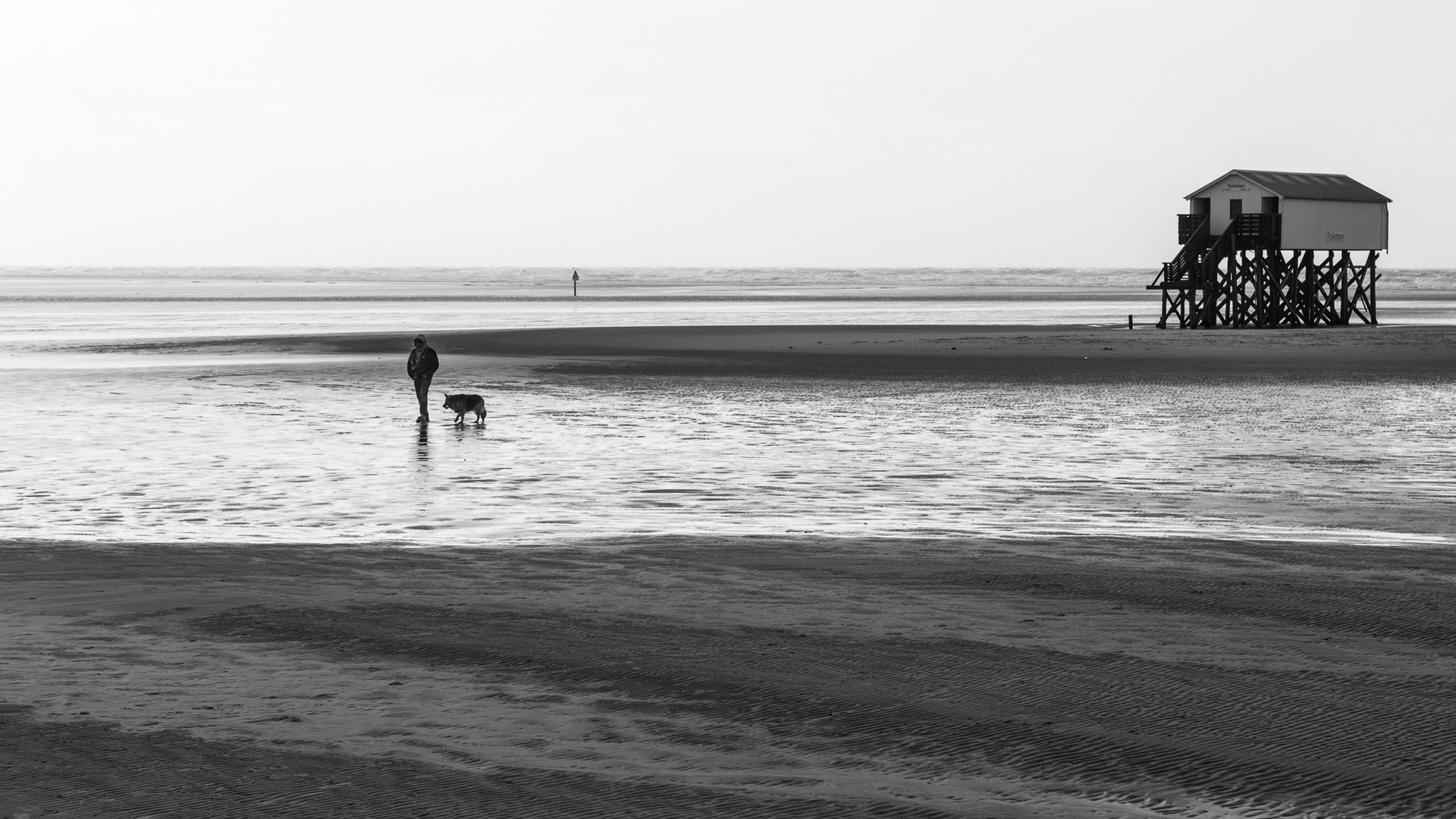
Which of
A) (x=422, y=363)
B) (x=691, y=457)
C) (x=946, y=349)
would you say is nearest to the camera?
(x=691, y=457)

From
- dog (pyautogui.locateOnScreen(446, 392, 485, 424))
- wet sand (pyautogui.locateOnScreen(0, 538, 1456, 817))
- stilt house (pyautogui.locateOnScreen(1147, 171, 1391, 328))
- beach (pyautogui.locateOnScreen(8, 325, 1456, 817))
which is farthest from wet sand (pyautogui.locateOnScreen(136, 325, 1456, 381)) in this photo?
wet sand (pyautogui.locateOnScreen(0, 538, 1456, 817))

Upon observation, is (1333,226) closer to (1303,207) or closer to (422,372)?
(1303,207)

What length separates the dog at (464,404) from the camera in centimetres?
2180

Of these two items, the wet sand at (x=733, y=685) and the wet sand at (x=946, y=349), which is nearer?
the wet sand at (x=733, y=685)

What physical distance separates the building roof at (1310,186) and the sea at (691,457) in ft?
93.7

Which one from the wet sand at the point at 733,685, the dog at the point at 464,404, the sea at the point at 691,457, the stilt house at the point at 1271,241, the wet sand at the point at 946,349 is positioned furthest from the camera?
the stilt house at the point at 1271,241

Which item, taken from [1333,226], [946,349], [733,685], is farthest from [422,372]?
[1333,226]

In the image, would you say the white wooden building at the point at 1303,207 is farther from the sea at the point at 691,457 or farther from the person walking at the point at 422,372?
the person walking at the point at 422,372

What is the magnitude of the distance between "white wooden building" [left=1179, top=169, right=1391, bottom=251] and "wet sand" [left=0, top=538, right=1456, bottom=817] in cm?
4844

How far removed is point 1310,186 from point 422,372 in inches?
1782

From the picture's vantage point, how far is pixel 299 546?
11820mm

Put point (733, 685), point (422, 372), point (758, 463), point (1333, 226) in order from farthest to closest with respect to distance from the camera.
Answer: point (1333, 226) < point (422, 372) < point (758, 463) < point (733, 685)

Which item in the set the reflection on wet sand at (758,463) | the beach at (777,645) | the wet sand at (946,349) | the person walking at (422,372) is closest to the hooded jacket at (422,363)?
the person walking at (422,372)

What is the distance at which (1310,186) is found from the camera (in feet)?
193
